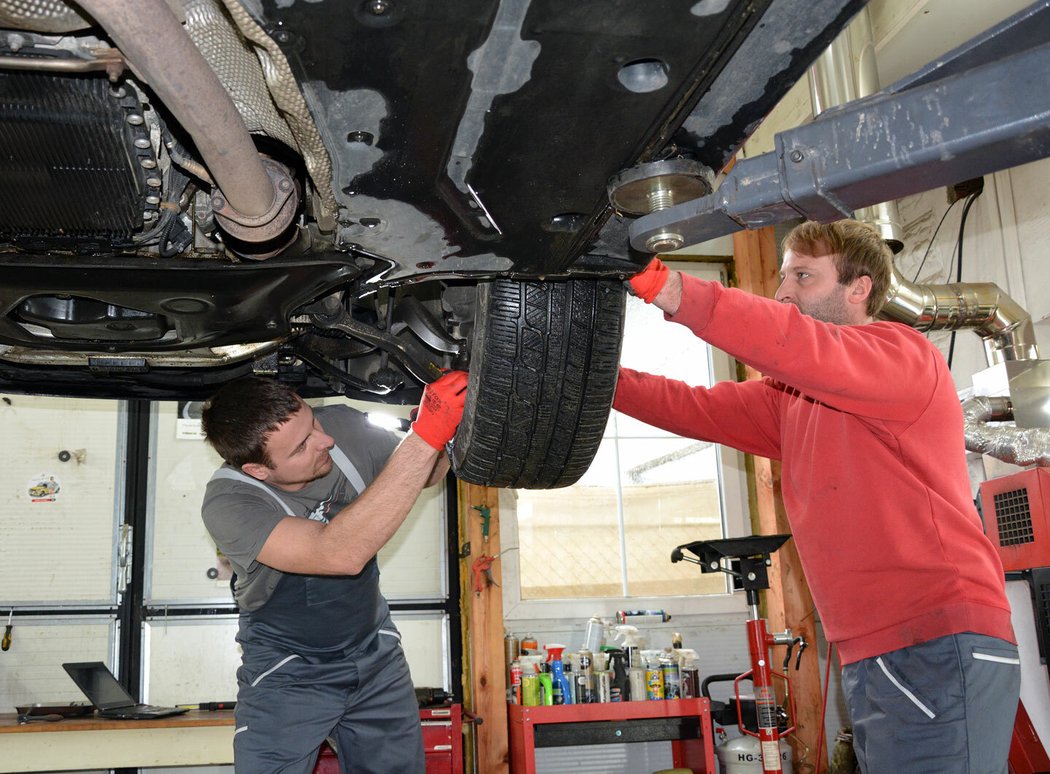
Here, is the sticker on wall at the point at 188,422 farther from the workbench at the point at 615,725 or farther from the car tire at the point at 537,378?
the car tire at the point at 537,378

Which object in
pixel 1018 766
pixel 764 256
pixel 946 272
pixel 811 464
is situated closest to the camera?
pixel 811 464

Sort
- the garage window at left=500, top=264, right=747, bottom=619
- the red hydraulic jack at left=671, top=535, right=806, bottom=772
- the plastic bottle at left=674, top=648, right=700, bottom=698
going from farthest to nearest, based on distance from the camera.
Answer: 1. the garage window at left=500, top=264, right=747, bottom=619
2. the plastic bottle at left=674, top=648, right=700, bottom=698
3. the red hydraulic jack at left=671, top=535, right=806, bottom=772

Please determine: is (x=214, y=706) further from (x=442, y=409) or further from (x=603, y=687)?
(x=442, y=409)

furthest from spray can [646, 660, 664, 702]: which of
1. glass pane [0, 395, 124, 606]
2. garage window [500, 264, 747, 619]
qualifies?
glass pane [0, 395, 124, 606]

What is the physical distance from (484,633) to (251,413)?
2.16 metres

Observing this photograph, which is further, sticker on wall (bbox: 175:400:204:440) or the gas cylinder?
sticker on wall (bbox: 175:400:204:440)

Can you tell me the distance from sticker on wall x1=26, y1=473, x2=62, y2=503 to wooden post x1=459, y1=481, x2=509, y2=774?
1.80 m

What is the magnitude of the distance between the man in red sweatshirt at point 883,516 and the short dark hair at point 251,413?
99 centimetres

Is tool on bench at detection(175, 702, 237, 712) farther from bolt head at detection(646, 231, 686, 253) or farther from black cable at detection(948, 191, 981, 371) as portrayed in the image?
black cable at detection(948, 191, 981, 371)

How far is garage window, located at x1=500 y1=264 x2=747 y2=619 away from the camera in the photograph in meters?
4.37

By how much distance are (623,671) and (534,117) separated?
10.5ft

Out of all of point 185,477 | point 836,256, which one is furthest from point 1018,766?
point 185,477

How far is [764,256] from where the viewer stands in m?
4.77

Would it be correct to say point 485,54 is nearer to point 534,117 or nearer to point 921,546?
point 534,117
